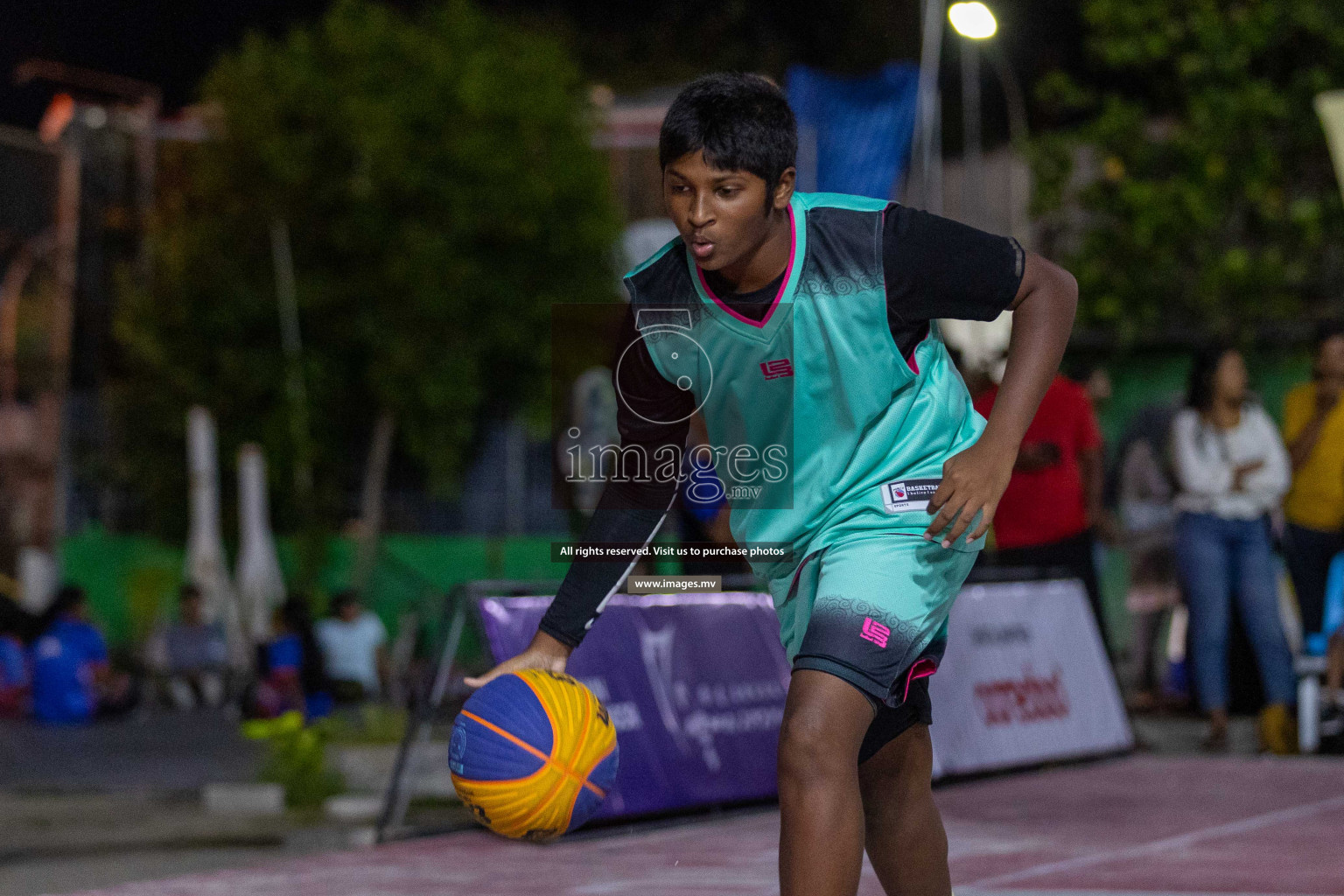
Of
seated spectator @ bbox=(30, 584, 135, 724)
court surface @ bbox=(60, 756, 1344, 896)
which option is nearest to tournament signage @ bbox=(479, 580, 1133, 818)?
court surface @ bbox=(60, 756, 1344, 896)

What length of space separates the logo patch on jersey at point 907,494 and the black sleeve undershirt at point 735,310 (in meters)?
0.28

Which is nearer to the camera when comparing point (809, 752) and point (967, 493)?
point (809, 752)

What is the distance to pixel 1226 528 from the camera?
390 inches

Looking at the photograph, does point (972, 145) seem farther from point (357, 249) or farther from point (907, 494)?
point (907, 494)

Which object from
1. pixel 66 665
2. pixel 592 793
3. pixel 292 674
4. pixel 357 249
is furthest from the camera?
pixel 357 249

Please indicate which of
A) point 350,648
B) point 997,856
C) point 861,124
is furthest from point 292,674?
point 997,856

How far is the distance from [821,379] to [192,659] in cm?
1512

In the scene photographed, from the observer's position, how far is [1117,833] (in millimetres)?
6816

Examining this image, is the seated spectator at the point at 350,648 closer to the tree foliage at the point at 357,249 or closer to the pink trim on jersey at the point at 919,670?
the tree foliage at the point at 357,249

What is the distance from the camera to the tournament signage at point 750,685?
7.06 m

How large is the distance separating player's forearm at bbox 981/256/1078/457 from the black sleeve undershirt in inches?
1.8

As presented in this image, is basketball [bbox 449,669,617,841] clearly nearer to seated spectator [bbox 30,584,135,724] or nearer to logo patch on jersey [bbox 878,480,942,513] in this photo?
logo patch on jersey [bbox 878,480,942,513]

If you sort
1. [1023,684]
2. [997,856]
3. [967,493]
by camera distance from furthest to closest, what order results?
[1023,684], [997,856], [967,493]

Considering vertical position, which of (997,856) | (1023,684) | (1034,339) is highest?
(1034,339)
